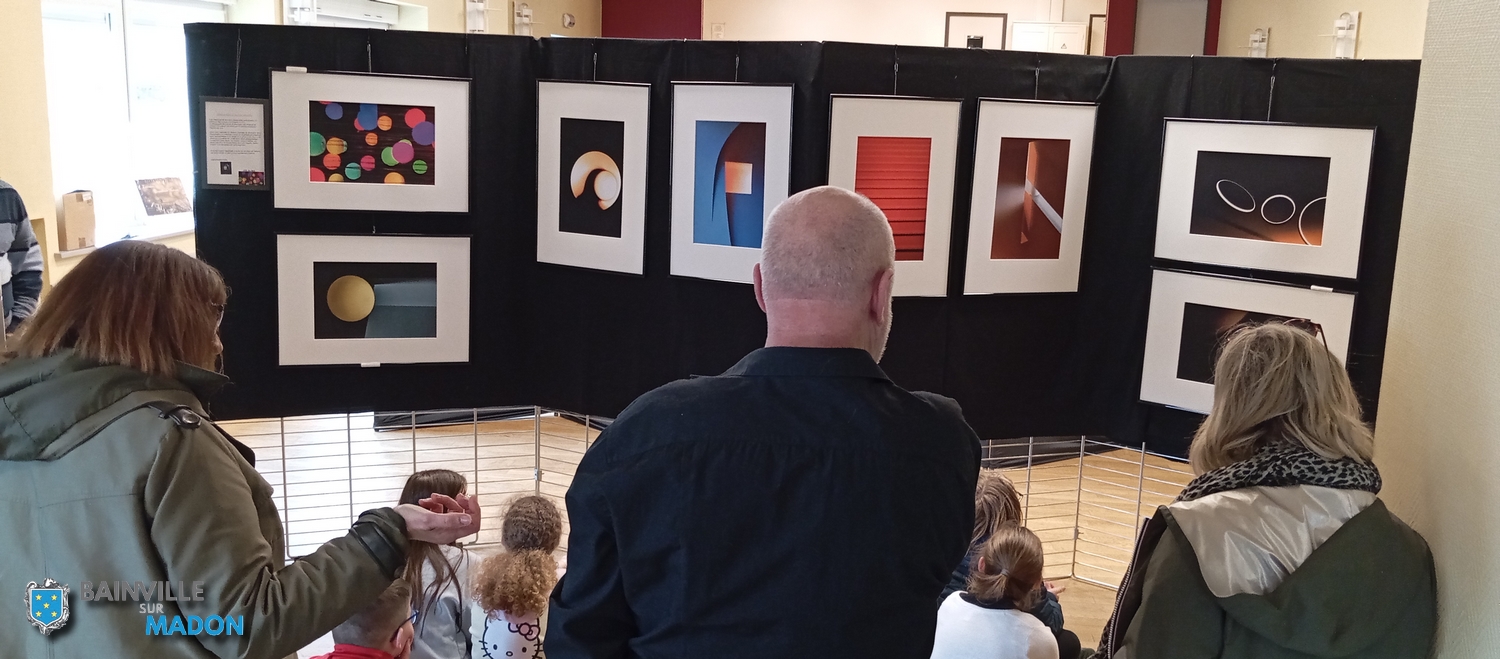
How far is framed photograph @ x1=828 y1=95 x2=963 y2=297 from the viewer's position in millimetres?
3686

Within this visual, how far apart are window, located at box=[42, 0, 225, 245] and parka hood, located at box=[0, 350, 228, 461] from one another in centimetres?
424

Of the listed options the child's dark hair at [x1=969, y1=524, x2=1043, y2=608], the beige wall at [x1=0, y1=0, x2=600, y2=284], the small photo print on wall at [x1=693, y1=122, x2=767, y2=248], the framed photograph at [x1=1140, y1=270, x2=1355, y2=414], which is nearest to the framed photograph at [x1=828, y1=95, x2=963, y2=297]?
the small photo print on wall at [x1=693, y1=122, x2=767, y2=248]

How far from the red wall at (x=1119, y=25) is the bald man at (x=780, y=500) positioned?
9.01 metres

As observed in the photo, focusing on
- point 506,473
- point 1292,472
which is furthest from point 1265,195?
point 506,473

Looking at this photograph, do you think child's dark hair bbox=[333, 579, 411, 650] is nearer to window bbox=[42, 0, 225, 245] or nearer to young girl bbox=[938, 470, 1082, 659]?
young girl bbox=[938, 470, 1082, 659]

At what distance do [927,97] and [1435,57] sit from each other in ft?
5.96

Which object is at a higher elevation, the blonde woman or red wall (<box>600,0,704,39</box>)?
red wall (<box>600,0,704,39</box>)

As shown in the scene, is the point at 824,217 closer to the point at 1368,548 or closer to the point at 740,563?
the point at 740,563

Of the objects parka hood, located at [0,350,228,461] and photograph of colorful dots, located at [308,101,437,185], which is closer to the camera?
parka hood, located at [0,350,228,461]

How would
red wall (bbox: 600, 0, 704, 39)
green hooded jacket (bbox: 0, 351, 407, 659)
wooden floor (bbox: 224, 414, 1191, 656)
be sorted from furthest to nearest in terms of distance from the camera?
red wall (bbox: 600, 0, 704, 39)
wooden floor (bbox: 224, 414, 1191, 656)
green hooded jacket (bbox: 0, 351, 407, 659)

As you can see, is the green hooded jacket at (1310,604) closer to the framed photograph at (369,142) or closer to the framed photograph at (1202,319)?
the framed photograph at (1202,319)

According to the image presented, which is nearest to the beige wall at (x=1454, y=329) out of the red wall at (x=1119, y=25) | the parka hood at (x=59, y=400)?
the parka hood at (x=59, y=400)

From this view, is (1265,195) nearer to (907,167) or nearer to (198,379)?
(907,167)

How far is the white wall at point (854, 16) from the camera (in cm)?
977
